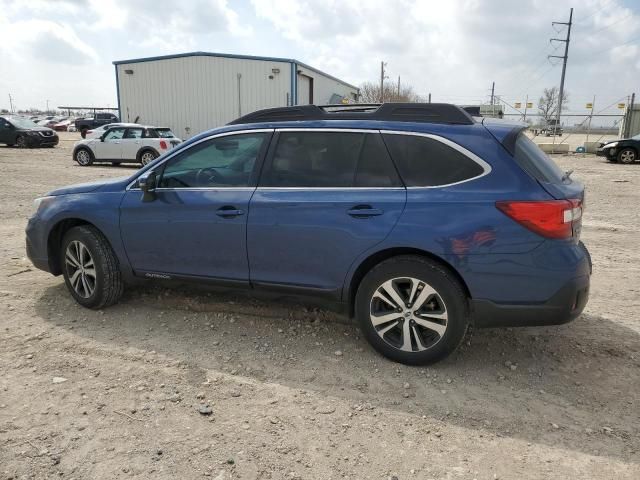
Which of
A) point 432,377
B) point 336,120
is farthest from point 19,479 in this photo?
point 336,120

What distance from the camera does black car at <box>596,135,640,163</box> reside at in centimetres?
2036

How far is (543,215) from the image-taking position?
3096 millimetres

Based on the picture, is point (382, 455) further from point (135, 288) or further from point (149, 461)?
point (135, 288)

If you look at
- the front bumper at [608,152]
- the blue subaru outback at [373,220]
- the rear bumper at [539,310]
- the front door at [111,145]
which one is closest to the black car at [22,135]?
the front door at [111,145]

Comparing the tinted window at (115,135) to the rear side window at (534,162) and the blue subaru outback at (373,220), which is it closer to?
the blue subaru outback at (373,220)

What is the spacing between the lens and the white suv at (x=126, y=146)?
17312 millimetres

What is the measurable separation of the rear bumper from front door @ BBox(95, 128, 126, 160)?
16831 millimetres

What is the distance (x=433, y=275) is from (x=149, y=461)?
2002 mm

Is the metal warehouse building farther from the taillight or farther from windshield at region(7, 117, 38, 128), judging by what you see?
Result: the taillight

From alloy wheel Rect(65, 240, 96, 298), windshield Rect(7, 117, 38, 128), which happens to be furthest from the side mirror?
windshield Rect(7, 117, 38, 128)

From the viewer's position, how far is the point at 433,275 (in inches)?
131

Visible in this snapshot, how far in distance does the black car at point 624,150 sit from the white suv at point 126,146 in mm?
17420

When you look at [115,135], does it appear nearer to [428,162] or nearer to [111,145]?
[111,145]

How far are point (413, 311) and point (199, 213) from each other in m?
1.82
